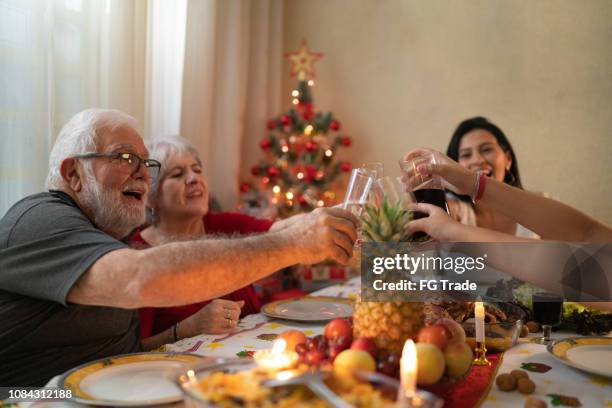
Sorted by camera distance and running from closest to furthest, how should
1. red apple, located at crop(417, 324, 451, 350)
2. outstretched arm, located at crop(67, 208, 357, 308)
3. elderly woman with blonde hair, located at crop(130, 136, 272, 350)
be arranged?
red apple, located at crop(417, 324, 451, 350) → outstretched arm, located at crop(67, 208, 357, 308) → elderly woman with blonde hair, located at crop(130, 136, 272, 350)

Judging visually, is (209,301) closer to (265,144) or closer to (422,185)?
(422,185)

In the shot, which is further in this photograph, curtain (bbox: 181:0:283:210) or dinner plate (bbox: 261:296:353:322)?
curtain (bbox: 181:0:283:210)

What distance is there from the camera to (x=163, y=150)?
241 cm

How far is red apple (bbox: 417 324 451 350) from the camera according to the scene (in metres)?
0.98

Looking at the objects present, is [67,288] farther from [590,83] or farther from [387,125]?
[590,83]

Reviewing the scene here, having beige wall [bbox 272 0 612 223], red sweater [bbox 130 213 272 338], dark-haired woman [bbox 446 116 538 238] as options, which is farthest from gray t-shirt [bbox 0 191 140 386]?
beige wall [bbox 272 0 612 223]

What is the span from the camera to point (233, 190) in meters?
3.86

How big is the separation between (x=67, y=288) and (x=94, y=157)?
1.71ft

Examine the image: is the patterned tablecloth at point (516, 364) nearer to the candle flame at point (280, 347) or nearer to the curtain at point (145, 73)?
the candle flame at point (280, 347)

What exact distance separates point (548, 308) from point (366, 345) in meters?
0.66

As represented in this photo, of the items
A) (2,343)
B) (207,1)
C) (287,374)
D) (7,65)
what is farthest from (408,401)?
(207,1)

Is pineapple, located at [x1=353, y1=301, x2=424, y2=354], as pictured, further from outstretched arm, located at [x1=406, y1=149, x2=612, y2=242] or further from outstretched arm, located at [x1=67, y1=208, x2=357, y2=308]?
outstretched arm, located at [x1=406, y1=149, x2=612, y2=242]

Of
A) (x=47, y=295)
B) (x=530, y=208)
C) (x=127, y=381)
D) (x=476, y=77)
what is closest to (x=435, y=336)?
(x=127, y=381)

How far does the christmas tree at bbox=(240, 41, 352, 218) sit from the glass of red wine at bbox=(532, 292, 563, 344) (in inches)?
97.4
